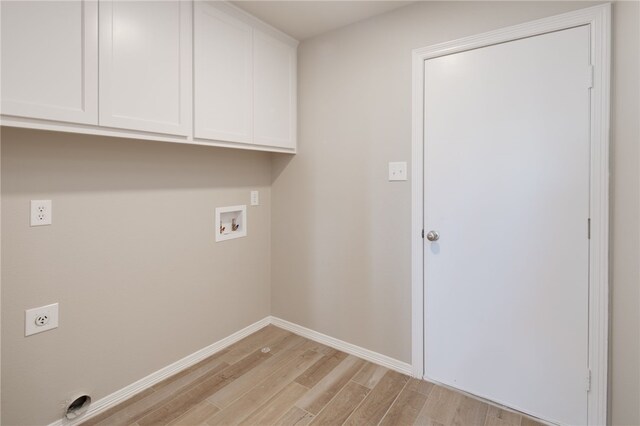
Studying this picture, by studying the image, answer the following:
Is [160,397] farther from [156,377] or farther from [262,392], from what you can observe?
[262,392]

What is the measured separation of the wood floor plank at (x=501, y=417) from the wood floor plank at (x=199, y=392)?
4.66ft

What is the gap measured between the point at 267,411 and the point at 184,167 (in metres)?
1.57

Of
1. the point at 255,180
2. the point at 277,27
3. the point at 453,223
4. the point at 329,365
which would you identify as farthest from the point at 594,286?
the point at 277,27

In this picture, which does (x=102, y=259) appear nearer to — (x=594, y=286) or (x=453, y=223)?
(x=453, y=223)

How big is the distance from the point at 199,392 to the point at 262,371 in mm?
404

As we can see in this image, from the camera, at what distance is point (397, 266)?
221 centimetres

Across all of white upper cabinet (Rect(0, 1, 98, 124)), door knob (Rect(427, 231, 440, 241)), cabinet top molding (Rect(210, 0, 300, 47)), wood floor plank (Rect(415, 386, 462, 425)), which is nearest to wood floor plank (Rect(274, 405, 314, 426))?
wood floor plank (Rect(415, 386, 462, 425))

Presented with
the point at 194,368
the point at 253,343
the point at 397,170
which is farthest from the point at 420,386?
the point at 194,368

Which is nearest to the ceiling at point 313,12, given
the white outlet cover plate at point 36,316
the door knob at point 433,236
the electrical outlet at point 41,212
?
the door knob at point 433,236

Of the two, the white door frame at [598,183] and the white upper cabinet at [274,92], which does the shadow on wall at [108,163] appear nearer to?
the white upper cabinet at [274,92]

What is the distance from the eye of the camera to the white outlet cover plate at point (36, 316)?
1.55 m

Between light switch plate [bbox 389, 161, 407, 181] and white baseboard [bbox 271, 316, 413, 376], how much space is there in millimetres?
1228

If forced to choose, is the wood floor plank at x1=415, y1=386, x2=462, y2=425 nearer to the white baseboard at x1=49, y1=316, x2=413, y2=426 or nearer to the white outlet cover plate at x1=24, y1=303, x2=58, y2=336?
the white baseboard at x1=49, y1=316, x2=413, y2=426

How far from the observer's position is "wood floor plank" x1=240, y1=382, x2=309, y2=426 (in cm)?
176
